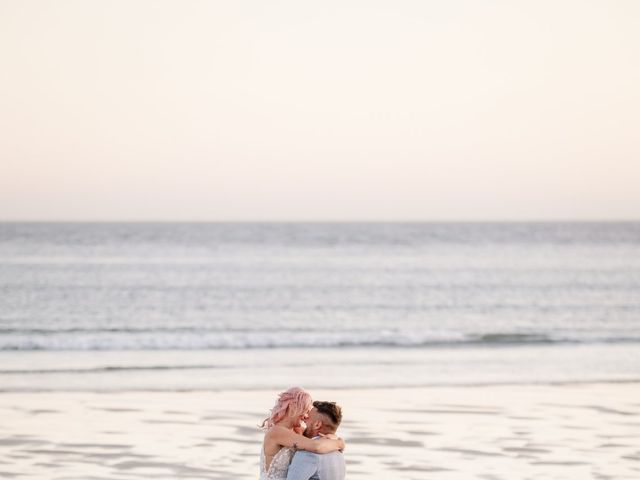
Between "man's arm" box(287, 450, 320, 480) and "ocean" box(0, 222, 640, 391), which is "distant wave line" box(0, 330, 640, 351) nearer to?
"ocean" box(0, 222, 640, 391)

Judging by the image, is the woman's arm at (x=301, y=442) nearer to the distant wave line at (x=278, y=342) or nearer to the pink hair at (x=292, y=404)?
the pink hair at (x=292, y=404)

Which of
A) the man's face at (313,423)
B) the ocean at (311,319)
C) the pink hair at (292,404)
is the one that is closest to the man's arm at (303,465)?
the man's face at (313,423)

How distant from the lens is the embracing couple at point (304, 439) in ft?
23.4

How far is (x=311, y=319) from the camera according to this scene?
1316 inches

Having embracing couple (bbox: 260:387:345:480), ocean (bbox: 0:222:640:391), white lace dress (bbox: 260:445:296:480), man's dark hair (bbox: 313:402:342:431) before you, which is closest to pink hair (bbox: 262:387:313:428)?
embracing couple (bbox: 260:387:345:480)

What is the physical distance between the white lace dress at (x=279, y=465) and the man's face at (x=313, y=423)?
167mm

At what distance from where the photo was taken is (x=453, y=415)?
1395 cm

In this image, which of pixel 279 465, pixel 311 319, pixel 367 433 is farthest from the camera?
pixel 311 319

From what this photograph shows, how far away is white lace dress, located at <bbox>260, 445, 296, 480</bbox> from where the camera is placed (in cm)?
731

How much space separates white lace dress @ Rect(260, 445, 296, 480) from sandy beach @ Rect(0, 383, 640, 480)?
134 inches

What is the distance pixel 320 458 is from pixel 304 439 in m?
0.16

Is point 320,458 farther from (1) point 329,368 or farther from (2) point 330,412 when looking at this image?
(1) point 329,368

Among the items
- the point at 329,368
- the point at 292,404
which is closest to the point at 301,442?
the point at 292,404

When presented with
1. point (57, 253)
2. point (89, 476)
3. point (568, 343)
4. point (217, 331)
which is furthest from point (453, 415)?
point (57, 253)
